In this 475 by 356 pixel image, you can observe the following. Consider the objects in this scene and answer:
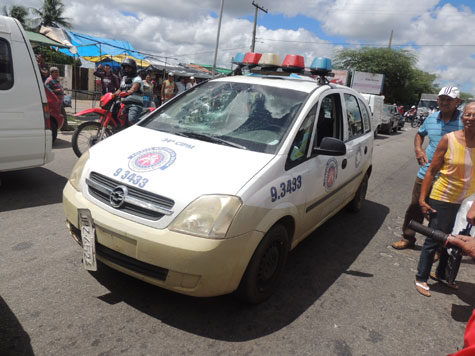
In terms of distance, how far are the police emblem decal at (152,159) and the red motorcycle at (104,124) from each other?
406 cm

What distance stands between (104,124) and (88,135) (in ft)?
1.32

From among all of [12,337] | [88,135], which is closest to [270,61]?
[12,337]

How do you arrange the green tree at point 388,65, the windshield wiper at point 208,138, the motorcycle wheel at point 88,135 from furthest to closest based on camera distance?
the green tree at point 388,65 → the motorcycle wheel at point 88,135 → the windshield wiper at point 208,138

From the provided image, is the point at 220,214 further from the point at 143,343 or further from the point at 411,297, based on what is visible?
the point at 411,297

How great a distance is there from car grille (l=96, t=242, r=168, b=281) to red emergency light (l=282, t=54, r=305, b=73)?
311 cm

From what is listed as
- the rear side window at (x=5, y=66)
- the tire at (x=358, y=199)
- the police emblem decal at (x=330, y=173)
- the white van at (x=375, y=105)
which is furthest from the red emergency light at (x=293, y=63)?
the white van at (x=375, y=105)

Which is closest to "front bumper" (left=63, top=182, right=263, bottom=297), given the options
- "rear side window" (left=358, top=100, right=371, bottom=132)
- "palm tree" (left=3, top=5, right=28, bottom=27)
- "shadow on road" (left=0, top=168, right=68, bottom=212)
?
"shadow on road" (left=0, top=168, right=68, bottom=212)

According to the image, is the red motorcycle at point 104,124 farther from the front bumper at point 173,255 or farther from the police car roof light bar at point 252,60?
the front bumper at point 173,255

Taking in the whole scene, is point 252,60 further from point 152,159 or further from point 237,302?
point 237,302

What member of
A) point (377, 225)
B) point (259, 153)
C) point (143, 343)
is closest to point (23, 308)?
point (143, 343)

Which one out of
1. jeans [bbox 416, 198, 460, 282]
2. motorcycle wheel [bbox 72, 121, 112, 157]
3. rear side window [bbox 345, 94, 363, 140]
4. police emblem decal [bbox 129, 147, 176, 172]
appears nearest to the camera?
police emblem decal [bbox 129, 147, 176, 172]

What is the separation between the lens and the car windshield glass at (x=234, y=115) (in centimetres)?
310

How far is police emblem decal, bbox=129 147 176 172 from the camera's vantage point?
2658mm

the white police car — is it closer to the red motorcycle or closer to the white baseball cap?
the white baseball cap
